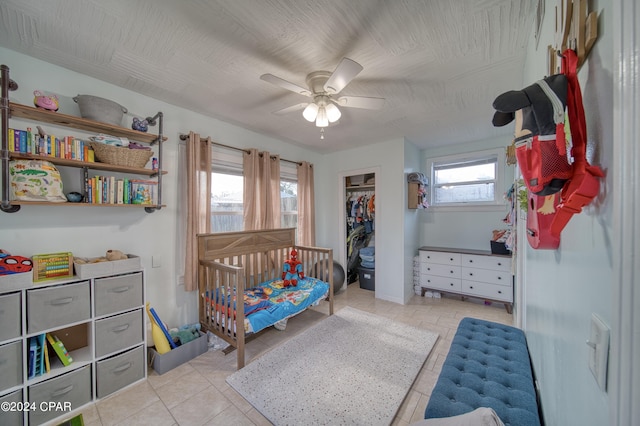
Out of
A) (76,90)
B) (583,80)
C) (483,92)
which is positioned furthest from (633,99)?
(76,90)

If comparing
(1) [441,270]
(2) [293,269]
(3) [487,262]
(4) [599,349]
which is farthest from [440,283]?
(4) [599,349]

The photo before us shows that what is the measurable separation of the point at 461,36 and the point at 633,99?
1.52m

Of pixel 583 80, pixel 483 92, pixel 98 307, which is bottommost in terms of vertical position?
pixel 98 307

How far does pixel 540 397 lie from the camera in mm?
1151

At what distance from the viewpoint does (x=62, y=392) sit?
1.56 meters

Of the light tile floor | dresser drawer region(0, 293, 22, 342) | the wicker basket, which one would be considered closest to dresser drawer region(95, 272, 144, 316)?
dresser drawer region(0, 293, 22, 342)

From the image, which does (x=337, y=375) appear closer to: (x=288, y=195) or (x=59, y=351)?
(x=59, y=351)

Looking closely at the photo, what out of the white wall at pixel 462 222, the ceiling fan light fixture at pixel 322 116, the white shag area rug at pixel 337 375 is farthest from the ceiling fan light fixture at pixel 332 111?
the white wall at pixel 462 222

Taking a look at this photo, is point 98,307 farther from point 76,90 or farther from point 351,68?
point 351,68

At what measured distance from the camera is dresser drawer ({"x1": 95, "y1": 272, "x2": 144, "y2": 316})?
1724mm

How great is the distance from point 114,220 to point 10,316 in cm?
86

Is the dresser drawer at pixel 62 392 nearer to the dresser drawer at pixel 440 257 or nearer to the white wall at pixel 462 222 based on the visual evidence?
the dresser drawer at pixel 440 257

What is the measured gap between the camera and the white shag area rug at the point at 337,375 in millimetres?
1601

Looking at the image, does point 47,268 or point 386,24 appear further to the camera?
point 47,268
